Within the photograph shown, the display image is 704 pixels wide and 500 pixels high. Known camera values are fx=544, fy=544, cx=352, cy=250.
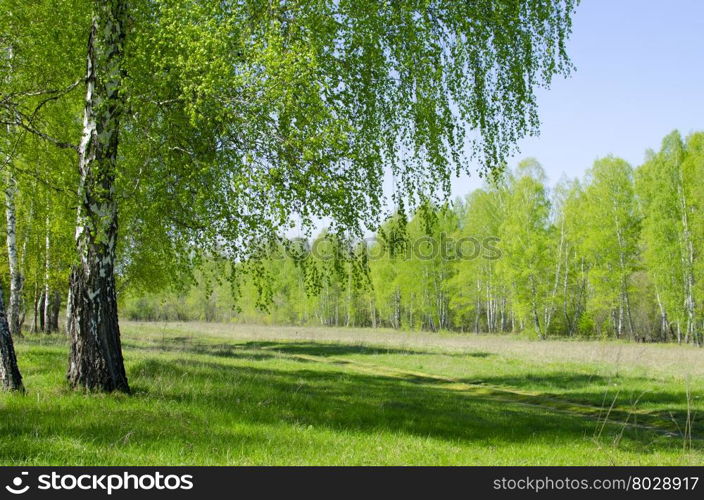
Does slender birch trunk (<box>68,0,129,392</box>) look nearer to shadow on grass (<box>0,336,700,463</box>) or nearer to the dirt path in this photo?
shadow on grass (<box>0,336,700,463</box>)

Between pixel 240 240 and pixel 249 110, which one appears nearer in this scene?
pixel 249 110

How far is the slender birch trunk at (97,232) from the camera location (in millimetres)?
8312

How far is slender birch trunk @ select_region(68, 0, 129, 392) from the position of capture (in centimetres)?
831

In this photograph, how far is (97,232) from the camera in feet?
26.7

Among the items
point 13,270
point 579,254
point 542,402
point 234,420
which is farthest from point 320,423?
point 579,254

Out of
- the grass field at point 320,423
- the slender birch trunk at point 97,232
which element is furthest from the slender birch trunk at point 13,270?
the slender birch trunk at point 97,232

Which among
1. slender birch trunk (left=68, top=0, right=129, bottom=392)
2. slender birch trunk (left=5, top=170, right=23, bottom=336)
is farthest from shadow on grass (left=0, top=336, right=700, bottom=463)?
slender birch trunk (left=5, top=170, right=23, bottom=336)

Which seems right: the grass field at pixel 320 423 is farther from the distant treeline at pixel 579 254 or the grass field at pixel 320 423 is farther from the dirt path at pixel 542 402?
the distant treeline at pixel 579 254

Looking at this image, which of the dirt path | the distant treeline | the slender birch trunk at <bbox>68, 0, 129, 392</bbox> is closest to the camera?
→ the slender birch trunk at <bbox>68, 0, 129, 392</bbox>
